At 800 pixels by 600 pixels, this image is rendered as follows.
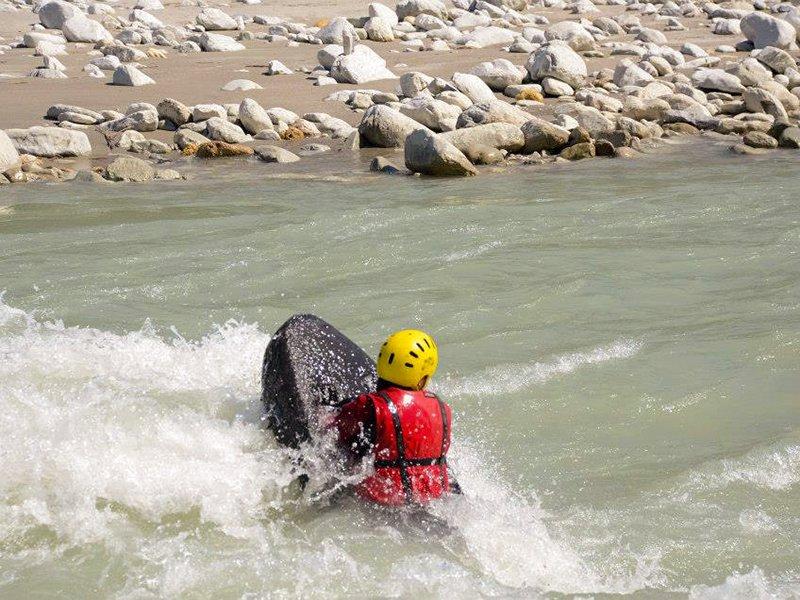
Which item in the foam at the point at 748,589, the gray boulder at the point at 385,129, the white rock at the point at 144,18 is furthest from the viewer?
the white rock at the point at 144,18

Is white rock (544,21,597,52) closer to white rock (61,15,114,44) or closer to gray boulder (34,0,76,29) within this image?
white rock (61,15,114,44)

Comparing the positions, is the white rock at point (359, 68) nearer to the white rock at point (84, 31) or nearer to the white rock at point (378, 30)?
the white rock at point (378, 30)

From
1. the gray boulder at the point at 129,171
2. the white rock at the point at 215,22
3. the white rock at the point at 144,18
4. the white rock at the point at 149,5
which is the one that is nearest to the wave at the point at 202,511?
the gray boulder at the point at 129,171

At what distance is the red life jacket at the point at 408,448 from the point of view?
4746mm

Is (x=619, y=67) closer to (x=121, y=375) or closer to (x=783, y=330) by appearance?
(x=783, y=330)

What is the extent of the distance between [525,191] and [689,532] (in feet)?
27.5

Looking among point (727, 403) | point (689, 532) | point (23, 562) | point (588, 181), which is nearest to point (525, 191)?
point (588, 181)

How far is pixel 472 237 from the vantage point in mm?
11055

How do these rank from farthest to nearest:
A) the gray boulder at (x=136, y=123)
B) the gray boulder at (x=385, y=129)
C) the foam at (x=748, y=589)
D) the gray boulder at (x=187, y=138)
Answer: the gray boulder at (x=136, y=123), the gray boulder at (x=385, y=129), the gray boulder at (x=187, y=138), the foam at (x=748, y=589)

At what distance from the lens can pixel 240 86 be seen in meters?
19.9

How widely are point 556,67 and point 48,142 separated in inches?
388

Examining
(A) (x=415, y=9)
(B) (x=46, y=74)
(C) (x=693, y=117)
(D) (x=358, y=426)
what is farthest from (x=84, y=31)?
(D) (x=358, y=426)

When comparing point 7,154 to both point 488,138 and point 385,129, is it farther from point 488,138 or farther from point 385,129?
point 488,138

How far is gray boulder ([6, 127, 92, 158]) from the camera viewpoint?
596 inches
